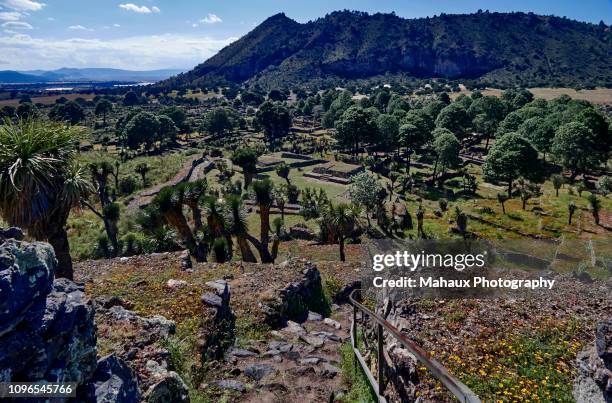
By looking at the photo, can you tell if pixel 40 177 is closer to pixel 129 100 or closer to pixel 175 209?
pixel 175 209

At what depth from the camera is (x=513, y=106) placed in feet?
277

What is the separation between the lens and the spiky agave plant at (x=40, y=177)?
34.0 ft

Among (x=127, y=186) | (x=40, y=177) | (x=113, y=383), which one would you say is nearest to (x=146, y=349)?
(x=113, y=383)

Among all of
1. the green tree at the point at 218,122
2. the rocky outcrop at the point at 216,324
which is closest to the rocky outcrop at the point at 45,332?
the rocky outcrop at the point at 216,324

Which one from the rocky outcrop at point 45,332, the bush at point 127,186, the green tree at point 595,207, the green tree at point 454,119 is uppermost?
the green tree at point 454,119

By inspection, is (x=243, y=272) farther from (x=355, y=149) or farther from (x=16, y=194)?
(x=355, y=149)

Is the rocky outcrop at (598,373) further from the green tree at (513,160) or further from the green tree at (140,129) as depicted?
the green tree at (140,129)

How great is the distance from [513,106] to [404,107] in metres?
22.9

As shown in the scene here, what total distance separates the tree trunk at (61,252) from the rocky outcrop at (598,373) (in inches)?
534

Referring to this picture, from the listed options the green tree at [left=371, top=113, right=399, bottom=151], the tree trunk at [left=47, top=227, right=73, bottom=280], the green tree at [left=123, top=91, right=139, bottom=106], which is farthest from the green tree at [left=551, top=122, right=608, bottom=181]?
the green tree at [left=123, top=91, right=139, bottom=106]

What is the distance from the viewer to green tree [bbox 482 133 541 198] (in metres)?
44.2

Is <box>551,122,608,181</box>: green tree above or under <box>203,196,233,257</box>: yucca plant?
above

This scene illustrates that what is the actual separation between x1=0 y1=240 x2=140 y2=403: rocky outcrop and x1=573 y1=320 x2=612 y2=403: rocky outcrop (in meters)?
6.97

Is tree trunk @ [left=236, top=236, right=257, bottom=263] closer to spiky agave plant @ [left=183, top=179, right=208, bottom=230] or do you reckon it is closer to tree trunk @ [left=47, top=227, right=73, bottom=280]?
spiky agave plant @ [left=183, top=179, right=208, bottom=230]
